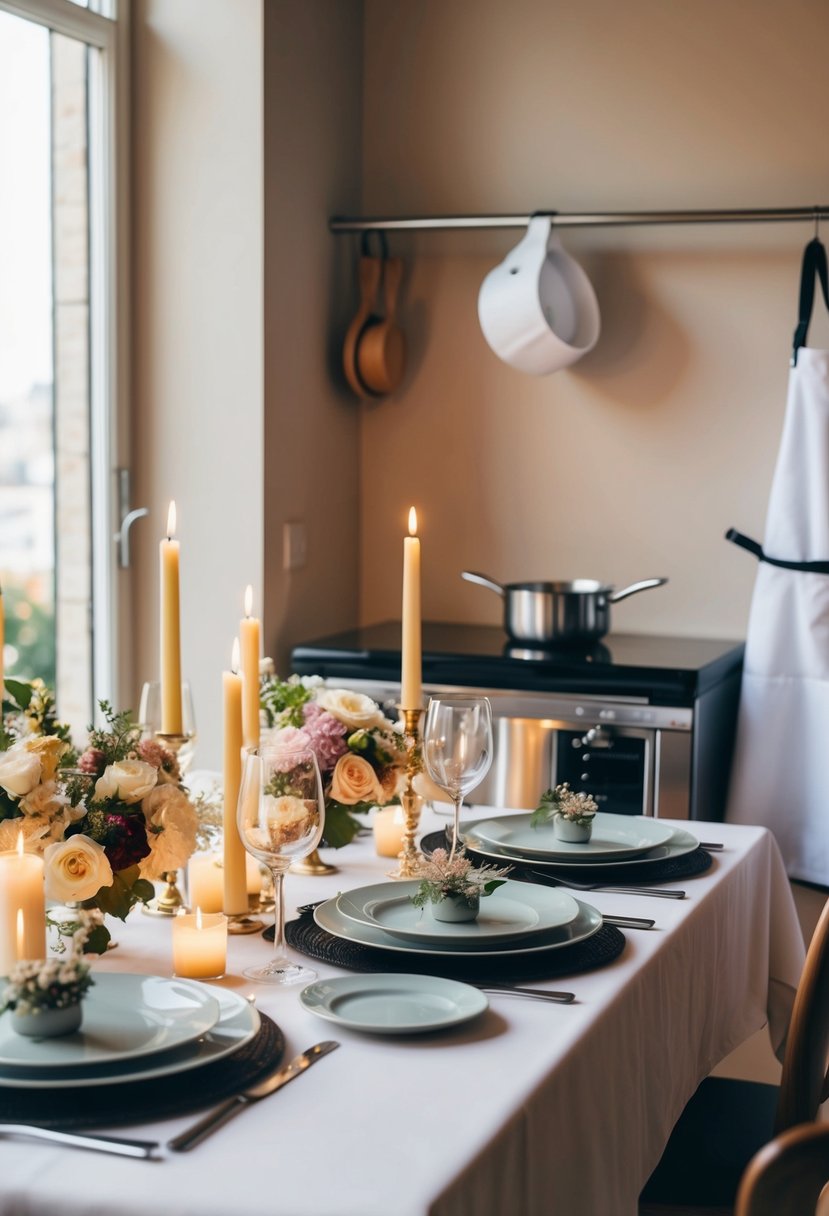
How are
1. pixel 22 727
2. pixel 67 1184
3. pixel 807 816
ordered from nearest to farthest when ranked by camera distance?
1. pixel 67 1184
2. pixel 22 727
3. pixel 807 816

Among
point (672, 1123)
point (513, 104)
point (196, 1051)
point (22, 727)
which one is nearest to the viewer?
point (196, 1051)

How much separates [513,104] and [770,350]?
839 mm

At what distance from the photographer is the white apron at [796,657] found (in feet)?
9.23

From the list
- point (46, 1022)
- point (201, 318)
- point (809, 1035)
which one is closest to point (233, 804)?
point (46, 1022)

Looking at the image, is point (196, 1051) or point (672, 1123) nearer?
point (196, 1051)

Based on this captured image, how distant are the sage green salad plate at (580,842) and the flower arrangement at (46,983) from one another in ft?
2.51

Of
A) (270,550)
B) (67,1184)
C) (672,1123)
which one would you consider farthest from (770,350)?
(67,1184)

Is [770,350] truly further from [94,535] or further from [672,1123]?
[672,1123]

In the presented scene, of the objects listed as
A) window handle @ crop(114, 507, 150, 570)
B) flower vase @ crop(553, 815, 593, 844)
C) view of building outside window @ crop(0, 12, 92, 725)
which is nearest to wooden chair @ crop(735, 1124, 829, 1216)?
flower vase @ crop(553, 815, 593, 844)

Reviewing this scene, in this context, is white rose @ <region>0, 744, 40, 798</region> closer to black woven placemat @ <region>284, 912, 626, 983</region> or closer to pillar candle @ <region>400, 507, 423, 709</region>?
black woven placemat @ <region>284, 912, 626, 983</region>

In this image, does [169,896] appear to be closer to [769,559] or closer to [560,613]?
[560,613]

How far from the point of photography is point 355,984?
4.11ft

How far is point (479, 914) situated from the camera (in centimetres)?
145

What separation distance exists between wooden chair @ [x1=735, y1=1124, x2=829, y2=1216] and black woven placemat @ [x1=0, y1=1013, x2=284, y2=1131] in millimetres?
410
